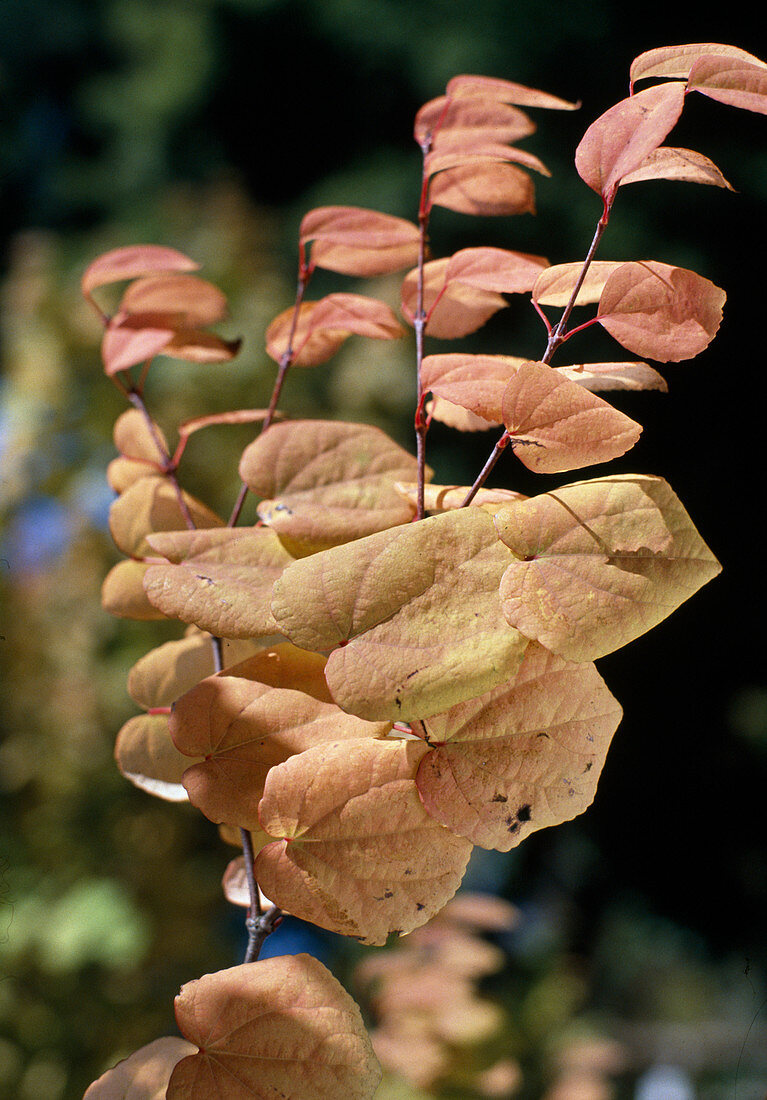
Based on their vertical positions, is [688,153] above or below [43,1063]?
above

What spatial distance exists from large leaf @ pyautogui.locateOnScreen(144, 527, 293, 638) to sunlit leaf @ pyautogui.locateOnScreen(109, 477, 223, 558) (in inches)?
3.3

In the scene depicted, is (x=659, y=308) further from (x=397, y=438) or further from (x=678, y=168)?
(x=397, y=438)

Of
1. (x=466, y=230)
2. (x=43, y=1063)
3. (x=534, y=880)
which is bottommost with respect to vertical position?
(x=534, y=880)

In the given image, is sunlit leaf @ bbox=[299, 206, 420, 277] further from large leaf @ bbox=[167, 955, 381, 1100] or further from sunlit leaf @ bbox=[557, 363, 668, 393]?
large leaf @ bbox=[167, 955, 381, 1100]

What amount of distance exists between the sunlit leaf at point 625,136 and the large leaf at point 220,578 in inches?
5.5

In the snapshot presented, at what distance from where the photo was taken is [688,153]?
203 mm

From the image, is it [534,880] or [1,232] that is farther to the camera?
[1,232]

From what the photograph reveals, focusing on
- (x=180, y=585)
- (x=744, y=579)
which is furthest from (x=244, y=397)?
(x=180, y=585)

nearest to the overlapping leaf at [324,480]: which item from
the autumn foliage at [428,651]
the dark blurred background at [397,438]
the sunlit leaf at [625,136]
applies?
the autumn foliage at [428,651]

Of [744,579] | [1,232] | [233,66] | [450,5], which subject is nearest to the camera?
[744,579]

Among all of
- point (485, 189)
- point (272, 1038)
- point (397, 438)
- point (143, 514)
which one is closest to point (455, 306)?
point (485, 189)

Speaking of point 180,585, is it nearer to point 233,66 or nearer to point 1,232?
point 233,66

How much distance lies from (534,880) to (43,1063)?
1.57 meters

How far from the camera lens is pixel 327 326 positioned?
12.3 inches
